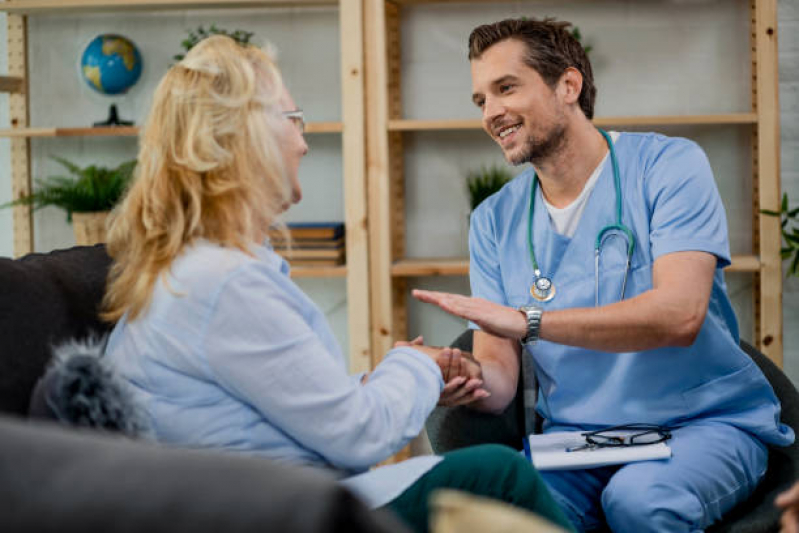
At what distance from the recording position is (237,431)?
1.17 metres

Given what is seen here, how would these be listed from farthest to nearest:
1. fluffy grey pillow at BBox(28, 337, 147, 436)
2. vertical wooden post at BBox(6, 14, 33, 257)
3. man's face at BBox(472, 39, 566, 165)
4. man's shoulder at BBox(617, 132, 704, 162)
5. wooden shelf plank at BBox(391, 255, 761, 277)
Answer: vertical wooden post at BBox(6, 14, 33, 257), wooden shelf plank at BBox(391, 255, 761, 277), man's face at BBox(472, 39, 566, 165), man's shoulder at BBox(617, 132, 704, 162), fluffy grey pillow at BBox(28, 337, 147, 436)

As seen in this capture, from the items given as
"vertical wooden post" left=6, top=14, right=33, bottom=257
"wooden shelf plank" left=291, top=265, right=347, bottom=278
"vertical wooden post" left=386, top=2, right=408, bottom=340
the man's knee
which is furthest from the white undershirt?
"vertical wooden post" left=6, top=14, right=33, bottom=257

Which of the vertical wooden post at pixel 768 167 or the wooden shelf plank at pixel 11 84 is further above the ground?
the wooden shelf plank at pixel 11 84

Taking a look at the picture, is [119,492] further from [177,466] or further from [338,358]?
[338,358]

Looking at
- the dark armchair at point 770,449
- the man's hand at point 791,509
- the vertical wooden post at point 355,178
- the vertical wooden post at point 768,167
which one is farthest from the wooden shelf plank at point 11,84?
the man's hand at point 791,509

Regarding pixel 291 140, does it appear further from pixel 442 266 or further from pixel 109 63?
pixel 109 63

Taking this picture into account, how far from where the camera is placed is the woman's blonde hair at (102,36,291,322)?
1225 mm

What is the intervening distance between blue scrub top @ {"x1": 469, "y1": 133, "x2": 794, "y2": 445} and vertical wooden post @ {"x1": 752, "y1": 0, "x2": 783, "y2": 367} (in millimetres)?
1073

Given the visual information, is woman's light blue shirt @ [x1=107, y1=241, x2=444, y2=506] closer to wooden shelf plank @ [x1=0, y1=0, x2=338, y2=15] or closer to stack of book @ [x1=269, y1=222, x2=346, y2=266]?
stack of book @ [x1=269, y1=222, x2=346, y2=266]

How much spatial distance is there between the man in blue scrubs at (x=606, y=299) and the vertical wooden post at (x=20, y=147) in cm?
197

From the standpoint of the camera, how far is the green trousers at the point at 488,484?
4.04 feet

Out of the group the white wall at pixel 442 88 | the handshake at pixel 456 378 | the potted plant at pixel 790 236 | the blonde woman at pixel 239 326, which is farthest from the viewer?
the white wall at pixel 442 88

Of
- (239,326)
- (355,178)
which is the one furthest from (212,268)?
(355,178)

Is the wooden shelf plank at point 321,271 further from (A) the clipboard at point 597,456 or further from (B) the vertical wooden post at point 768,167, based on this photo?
(A) the clipboard at point 597,456
